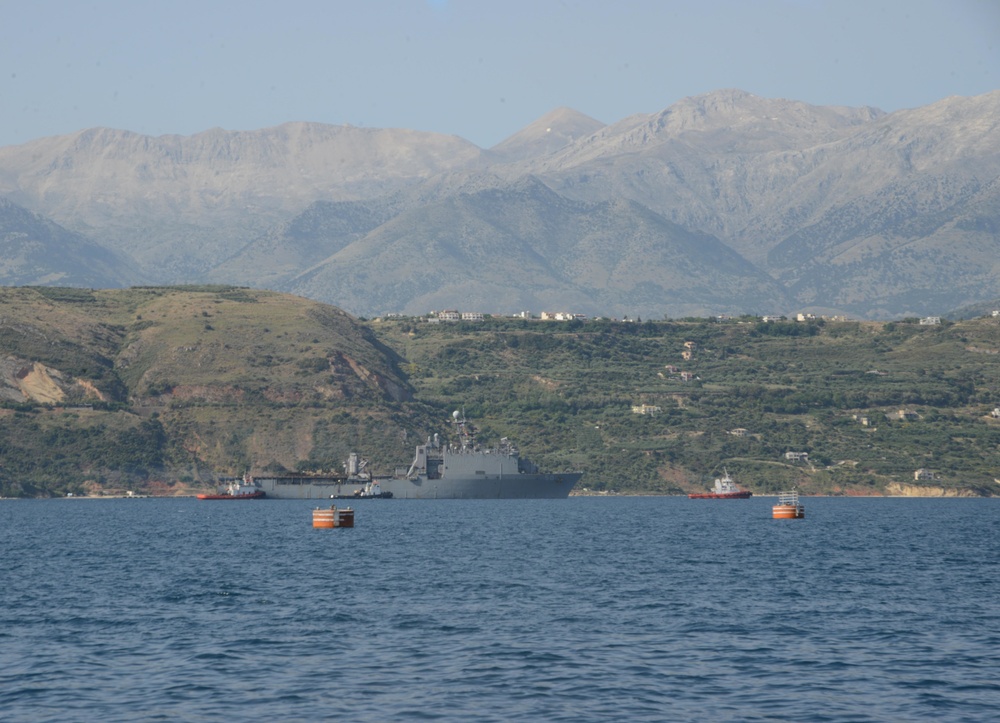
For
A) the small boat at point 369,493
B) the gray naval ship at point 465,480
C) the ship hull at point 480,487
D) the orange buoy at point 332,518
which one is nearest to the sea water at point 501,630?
the orange buoy at point 332,518

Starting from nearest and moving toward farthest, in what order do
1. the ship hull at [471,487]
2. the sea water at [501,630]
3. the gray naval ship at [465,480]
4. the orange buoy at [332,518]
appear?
the sea water at [501,630]
the orange buoy at [332,518]
the gray naval ship at [465,480]
the ship hull at [471,487]

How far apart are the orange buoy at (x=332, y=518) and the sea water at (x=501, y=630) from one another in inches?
655

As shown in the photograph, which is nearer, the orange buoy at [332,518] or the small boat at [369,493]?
the orange buoy at [332,518]

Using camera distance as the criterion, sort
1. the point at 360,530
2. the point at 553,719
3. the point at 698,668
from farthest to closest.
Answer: the point at 360,530 → the point at 698,668 → the point at 553,719

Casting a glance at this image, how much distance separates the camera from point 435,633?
50.9 meters

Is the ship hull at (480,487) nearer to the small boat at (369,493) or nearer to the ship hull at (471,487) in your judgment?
the ship hull at (471,487)

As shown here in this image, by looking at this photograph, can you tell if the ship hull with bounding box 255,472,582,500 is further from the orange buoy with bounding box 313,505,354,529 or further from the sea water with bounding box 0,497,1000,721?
the sea water with bounding box 0,497,1000,721

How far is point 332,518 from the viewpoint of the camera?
118438mm

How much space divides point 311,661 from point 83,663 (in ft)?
23.9

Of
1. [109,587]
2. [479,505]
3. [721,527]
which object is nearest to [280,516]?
[479,505]

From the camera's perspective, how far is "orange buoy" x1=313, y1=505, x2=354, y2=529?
11831 cm

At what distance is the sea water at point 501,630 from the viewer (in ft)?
129

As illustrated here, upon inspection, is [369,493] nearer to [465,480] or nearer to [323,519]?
[465,480]

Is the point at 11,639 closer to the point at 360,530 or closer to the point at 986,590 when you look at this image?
the point at 986,590
